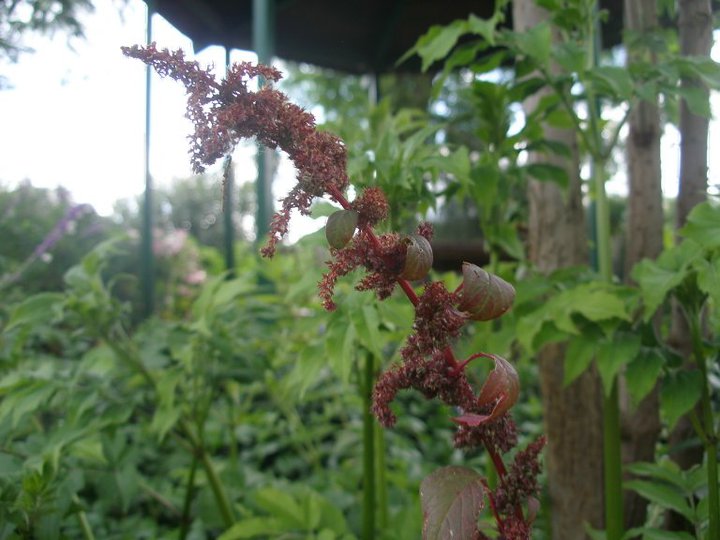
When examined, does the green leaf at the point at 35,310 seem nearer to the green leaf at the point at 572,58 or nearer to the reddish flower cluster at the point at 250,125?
the reddish flower cluster at the point at 250,125

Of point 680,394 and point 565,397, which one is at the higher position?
point 680,394

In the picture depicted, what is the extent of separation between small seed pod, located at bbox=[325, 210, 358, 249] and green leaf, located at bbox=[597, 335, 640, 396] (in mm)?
616

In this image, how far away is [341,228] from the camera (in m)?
0.48

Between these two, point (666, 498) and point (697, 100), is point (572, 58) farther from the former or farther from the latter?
point (666, 498)

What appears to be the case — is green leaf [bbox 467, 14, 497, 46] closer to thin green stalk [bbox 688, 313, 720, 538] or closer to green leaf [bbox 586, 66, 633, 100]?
green leaf [bbox 586, 66, 633, 100]

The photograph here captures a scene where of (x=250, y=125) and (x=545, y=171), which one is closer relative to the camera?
(x=250, y=125)

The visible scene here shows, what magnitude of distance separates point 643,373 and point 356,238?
646 mm

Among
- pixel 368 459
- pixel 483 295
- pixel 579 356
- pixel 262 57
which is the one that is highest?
pixel 262 57

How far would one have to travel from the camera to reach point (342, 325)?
1.04m

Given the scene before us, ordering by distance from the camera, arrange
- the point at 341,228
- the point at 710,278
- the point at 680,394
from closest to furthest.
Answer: the point at 341,228 < the point at 710,278 < the point at 680,394

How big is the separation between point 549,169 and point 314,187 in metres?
0.92

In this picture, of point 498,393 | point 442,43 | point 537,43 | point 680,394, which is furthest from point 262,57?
point 498,393

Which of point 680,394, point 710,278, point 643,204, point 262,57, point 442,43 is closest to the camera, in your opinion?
point 710,278

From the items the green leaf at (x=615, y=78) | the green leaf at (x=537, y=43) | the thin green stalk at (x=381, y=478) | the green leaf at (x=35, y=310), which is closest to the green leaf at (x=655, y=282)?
the green leaf at (x=615, y=78)
